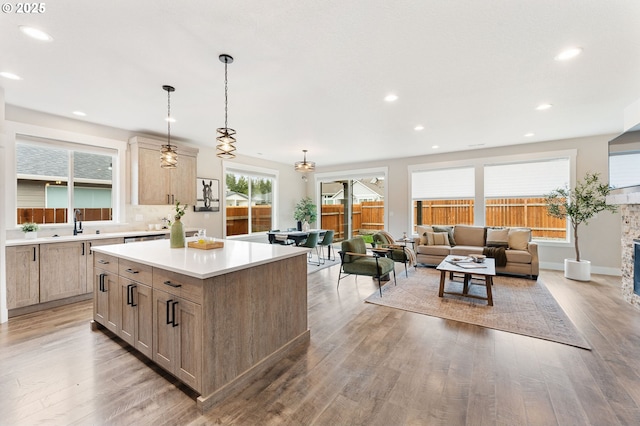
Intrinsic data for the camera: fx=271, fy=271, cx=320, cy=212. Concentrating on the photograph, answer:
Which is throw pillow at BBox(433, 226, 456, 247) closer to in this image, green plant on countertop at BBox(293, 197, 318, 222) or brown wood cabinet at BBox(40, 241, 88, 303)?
green plant on countertop at BBox(293, 197, 318, 222)

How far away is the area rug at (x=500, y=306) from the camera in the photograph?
2.94 meters

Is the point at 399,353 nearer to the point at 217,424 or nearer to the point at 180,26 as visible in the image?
the point at 217,424

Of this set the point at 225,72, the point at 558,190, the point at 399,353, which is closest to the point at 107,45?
the point at 225,72

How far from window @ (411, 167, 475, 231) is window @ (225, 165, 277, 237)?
4080 millimetres

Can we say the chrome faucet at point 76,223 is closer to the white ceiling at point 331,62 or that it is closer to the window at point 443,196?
the white ceiling at point 331,62

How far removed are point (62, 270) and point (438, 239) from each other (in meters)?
6.57

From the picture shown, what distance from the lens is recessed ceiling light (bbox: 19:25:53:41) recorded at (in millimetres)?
2139

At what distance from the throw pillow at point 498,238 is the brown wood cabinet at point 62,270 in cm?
712

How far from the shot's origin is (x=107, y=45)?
2.36m

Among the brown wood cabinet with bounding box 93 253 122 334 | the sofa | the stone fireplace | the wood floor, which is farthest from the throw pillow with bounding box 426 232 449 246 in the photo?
the brown wood cabinet with bounding box 93 253 122 334

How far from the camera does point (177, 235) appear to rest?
281 centimetres

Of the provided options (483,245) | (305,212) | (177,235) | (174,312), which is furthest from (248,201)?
(483,245)

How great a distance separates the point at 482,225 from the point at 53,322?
771cm

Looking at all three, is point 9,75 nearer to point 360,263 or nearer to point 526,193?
point 360,263
